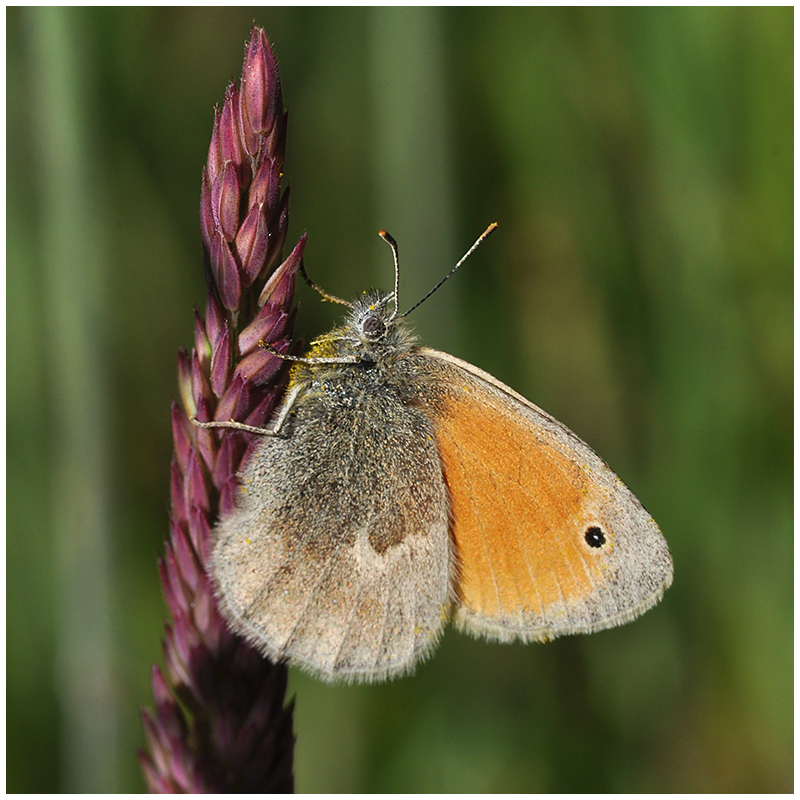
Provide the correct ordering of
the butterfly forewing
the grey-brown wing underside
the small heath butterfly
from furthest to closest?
1. the butterfly forewing
2. the small heath butterfly
3. the grey-brown wing underside

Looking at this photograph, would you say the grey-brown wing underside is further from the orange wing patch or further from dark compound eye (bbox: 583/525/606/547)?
dark compound eye (bbox: 583/525/606/547)

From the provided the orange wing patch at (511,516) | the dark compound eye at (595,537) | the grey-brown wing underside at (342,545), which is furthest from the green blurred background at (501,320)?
the dark compound eye at (595,537)

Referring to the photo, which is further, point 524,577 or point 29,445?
point 29,445

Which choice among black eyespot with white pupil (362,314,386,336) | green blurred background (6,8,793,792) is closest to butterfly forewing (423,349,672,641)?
black eyespot with white pupil (362,314,386,336)

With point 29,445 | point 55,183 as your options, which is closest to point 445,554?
point 55,183

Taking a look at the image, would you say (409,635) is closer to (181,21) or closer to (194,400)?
(194,400)

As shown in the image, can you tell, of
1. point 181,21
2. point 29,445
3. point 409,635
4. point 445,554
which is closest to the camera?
point 409,635
